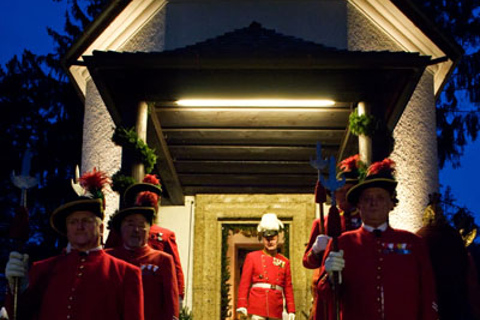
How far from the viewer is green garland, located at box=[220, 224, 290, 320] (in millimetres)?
13656

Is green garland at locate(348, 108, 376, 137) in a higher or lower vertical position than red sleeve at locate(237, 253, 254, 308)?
higher

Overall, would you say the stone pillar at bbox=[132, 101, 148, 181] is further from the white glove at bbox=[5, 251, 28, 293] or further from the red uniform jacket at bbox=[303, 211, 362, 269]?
the white glove at bbox=[5, 251, 28, 293]

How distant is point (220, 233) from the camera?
13.9 metres

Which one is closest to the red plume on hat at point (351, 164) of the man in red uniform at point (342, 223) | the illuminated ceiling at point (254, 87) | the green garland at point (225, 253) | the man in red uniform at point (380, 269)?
the man in red uniform at point (342, 223)

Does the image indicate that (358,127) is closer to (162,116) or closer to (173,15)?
(162,116)

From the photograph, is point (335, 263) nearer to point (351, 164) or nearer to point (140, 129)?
point (351, 164)

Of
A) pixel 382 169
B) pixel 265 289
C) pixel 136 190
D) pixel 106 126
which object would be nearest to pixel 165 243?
pixel 136 190

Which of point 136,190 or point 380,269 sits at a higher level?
point 136,190

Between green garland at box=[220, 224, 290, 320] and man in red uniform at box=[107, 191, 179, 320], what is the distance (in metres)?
6.73

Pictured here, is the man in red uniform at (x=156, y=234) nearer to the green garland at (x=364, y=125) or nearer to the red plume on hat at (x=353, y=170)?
the red plume on hat at (x=353, y=170)

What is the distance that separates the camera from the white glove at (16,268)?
5.38 m

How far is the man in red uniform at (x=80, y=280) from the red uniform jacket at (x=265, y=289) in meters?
5.75

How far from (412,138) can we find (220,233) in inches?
158

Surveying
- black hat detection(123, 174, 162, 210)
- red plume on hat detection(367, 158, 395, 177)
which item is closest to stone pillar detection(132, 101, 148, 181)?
black hat detection(123, 174, 162, 210)
